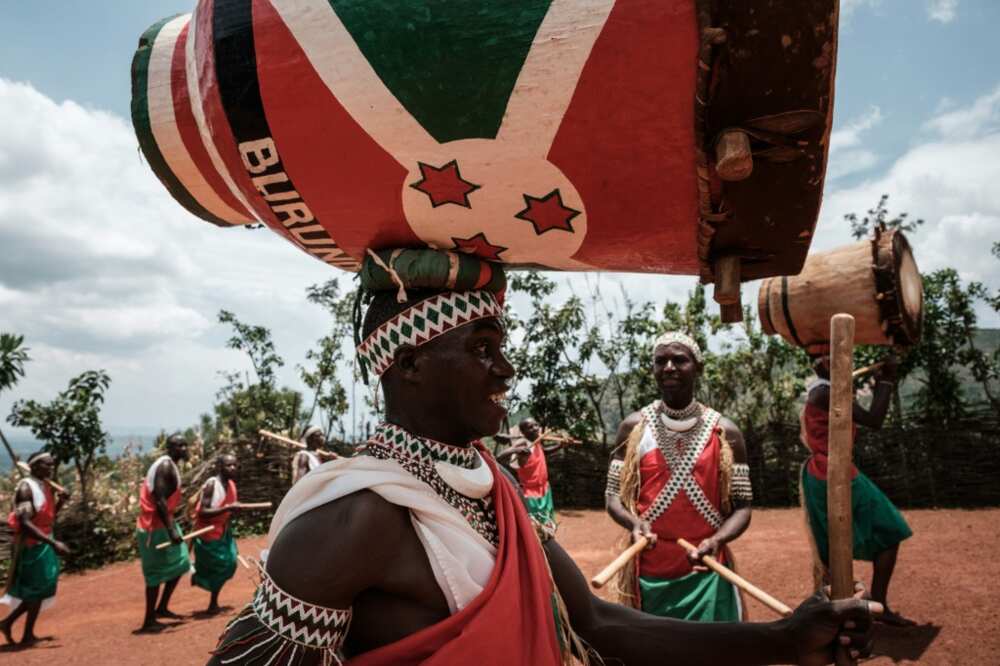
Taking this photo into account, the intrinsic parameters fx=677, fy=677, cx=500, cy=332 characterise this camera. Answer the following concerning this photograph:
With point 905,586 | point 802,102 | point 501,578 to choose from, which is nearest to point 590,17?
point 802,102

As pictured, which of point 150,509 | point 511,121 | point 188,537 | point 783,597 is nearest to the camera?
point 511,121

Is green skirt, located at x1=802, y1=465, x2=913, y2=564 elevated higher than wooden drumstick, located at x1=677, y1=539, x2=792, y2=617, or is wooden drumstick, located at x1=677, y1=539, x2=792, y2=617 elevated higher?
wooden drumstick, located at x1=677, y1=539, x2=792, y2=617

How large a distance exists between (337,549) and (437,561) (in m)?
0.24

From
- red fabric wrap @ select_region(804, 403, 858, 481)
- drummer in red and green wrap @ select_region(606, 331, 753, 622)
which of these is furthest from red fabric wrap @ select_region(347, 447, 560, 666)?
red fabric wrap @ select_region(804, 403, 858, 481)

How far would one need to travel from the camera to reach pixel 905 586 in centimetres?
727

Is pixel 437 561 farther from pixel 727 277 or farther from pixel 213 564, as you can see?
pixel 213 564

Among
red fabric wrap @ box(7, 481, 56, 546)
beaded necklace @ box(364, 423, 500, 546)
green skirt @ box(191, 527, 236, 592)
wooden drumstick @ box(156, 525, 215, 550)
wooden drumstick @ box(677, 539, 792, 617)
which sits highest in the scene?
beaded necklace @ box(364, 423, 500, 546)

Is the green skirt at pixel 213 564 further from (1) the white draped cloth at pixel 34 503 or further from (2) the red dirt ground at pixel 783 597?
(1) the white draped cloth at pixel 34 503

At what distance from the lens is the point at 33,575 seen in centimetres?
777

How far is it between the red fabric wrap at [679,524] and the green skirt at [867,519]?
2.09 meters

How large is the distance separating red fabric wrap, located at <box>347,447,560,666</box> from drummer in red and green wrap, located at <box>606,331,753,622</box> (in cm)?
216

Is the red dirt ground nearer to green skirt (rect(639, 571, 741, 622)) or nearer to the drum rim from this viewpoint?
green skirt (rect(639, 571, 741, 622))

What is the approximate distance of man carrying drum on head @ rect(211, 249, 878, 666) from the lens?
132 centimetres

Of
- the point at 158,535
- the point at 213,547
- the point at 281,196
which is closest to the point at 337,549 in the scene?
the point at 281,196
